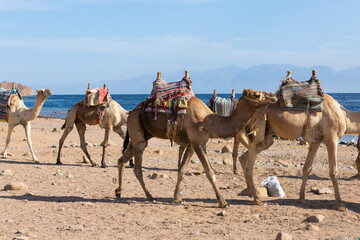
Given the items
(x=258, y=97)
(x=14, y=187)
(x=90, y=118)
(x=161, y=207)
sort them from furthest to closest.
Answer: (x=90, y=118), (x=14, y=187), (x=161, y=207), (x=258, y=97)

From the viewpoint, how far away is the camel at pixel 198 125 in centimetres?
805

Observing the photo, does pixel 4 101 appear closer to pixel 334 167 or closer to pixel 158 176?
pixel 158 176

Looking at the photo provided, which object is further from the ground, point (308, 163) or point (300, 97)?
point (300, 97)

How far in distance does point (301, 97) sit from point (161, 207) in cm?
344

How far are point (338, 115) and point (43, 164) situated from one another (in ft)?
30.3

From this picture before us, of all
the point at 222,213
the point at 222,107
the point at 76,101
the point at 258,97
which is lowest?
the point at 76,101

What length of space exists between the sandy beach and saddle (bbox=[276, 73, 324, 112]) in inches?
75.9

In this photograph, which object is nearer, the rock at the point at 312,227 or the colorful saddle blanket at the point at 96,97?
the rock at the point at 312,227

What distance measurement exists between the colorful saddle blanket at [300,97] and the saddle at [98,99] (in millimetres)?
7004

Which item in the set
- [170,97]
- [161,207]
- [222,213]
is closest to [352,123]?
[222,213]

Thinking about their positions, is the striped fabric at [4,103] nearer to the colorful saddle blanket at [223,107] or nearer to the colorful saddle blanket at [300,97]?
the colorful saddle blanket at [223,107]

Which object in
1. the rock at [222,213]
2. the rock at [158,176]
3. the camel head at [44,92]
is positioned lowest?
the rock at [158,176]

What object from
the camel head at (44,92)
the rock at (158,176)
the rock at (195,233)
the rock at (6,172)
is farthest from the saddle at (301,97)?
the camel head at (44,92)

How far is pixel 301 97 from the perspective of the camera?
28.6ft
